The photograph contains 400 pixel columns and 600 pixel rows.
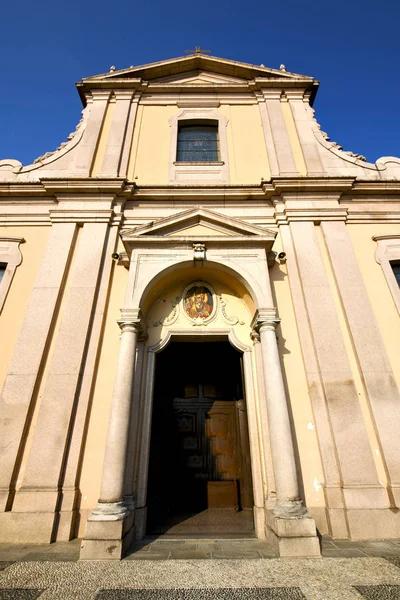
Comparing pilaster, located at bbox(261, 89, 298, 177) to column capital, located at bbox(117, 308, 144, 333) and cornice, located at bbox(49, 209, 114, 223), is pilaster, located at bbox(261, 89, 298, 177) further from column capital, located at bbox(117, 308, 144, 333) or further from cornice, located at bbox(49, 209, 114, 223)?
column capital, located at bbox(117, 308, 144, 333)

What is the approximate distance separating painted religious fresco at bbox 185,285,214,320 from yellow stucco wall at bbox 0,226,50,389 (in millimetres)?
3625

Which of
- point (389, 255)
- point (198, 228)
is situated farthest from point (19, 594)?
point (389, 255)

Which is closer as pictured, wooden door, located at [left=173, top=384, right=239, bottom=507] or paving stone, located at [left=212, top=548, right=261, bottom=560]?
paving stone, located at [left=212, top=548, right=261, bottom=560]

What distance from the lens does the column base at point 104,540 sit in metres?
4.03

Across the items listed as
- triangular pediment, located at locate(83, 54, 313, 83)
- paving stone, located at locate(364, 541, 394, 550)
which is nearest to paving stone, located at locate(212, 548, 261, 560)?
paving stone, located at locate(364, 541, 394, 550)

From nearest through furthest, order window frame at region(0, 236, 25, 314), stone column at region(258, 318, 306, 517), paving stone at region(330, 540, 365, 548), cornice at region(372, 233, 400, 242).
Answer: paving stone at region(330, 540, 365, 548) < stone column at region(258, 318, 306, 517) < window frame at region(0, 236, 25, 314) < cornice at region(372, 233, 400, 242)

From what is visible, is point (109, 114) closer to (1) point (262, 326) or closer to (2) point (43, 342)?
(2) point (43, 342)

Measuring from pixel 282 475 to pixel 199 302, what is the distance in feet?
12.1

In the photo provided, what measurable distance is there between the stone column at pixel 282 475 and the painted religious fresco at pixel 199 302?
1.37 m

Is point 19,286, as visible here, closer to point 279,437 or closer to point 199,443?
point 279,437

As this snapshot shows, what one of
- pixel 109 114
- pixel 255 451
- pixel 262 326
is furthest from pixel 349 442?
pixel 109 114

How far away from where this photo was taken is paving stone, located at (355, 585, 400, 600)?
2.86 m

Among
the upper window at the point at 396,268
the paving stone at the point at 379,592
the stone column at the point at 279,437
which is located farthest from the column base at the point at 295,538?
the upper window at the point at 396,268

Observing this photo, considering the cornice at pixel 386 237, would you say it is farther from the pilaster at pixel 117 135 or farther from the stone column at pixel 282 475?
the pilaster at pixel 117 135
